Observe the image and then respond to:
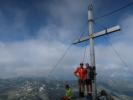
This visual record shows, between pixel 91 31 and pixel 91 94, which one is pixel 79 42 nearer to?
pixel 91 31

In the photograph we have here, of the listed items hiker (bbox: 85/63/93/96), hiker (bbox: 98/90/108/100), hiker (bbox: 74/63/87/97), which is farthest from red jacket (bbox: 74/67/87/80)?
hiker (bbox: 98/90/108/100)

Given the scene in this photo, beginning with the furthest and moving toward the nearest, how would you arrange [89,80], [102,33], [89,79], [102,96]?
[102,96] → [89,80] → [89,79] → [102,33]

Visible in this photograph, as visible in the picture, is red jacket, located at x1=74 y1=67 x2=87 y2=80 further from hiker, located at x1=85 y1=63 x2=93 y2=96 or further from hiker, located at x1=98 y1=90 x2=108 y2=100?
hiker, located at x1=98 y1=90 x2=108 y2=100

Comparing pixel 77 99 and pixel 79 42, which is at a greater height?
pixel 79 42

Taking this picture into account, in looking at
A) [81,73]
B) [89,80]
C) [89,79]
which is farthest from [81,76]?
[89,79]

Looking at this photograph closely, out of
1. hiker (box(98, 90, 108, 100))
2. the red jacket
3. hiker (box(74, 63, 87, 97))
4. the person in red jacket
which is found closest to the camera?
the person in red jacket

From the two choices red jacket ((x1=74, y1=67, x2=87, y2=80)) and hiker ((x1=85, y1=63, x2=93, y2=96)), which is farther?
red jacket ((x1=74, y1=67, x2=87, y2=80))

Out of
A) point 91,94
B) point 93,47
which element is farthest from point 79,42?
point 91,94

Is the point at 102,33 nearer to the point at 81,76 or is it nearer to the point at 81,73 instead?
the point at 81,73
